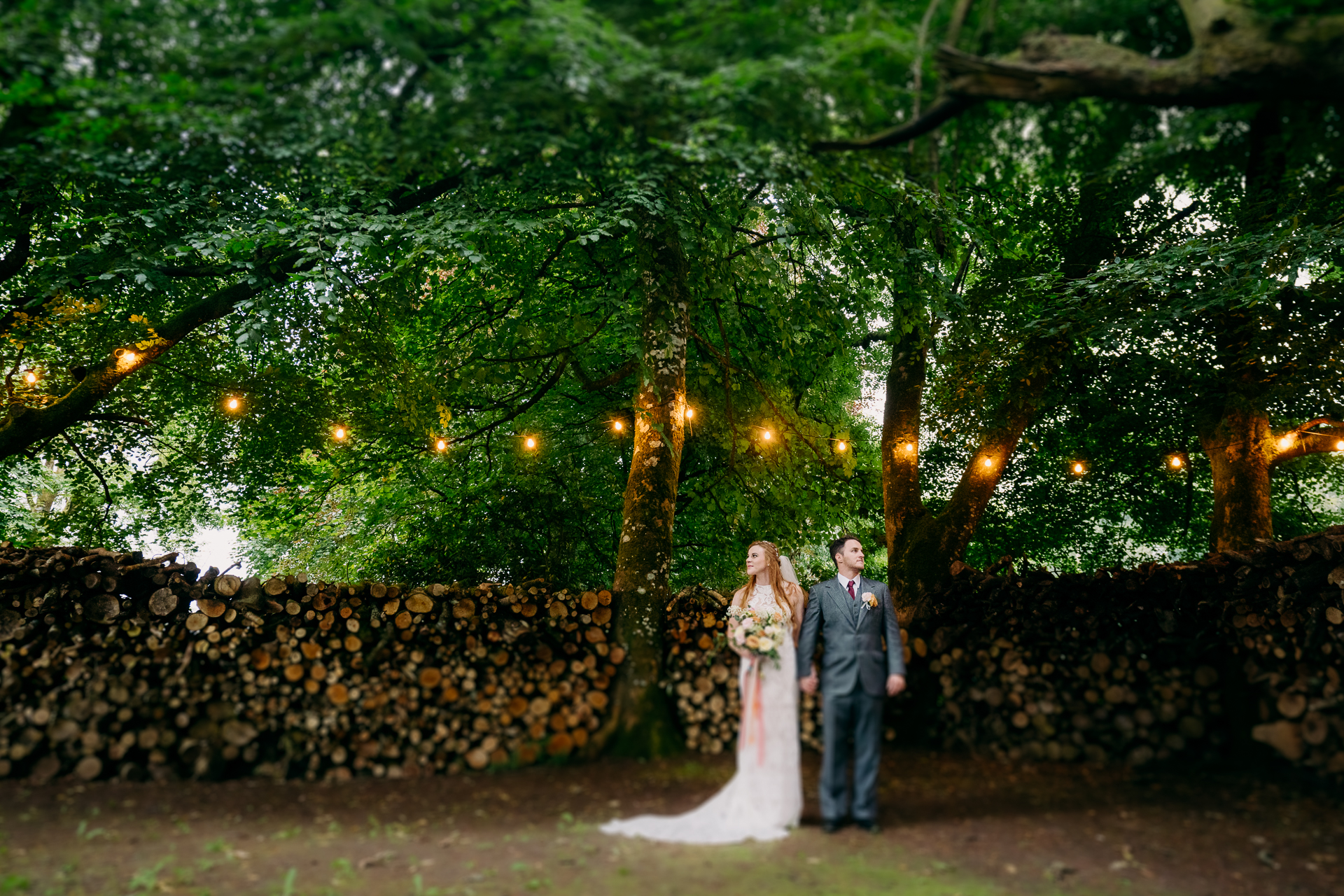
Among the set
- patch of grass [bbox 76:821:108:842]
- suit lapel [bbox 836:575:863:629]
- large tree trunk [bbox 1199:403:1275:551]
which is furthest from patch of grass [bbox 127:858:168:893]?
large tree trunk [bbox 1199:403:1275:551]

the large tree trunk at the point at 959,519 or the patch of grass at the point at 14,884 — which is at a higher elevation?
the large tree trunk at the point at 959,519

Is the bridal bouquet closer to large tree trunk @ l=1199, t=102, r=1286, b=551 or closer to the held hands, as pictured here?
the held hands

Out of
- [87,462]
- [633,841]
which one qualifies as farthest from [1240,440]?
[87,462]

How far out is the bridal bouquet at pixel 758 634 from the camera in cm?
450

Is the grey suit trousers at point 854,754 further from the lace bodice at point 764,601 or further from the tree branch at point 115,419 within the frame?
the tree branch at point 115,419

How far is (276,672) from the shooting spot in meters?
5.19

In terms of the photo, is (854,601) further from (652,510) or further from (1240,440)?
(1240,440)

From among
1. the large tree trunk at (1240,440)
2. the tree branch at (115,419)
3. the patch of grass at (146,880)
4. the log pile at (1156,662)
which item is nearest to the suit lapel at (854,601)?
the log pile at (1156,662)

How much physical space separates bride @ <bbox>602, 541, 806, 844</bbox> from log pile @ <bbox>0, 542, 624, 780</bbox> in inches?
49.3

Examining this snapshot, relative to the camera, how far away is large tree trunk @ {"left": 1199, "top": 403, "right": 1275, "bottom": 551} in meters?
7.66

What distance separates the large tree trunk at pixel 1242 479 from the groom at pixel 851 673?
5.45m

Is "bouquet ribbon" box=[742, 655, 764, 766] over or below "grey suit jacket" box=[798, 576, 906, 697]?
below

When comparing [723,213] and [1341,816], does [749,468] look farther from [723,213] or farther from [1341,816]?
[1341,816]

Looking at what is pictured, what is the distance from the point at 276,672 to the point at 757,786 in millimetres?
3484
